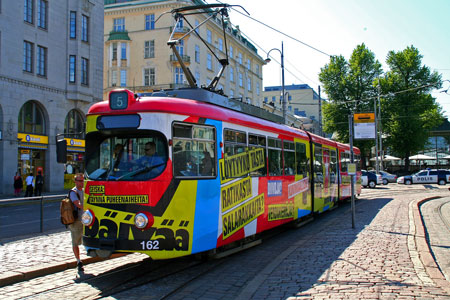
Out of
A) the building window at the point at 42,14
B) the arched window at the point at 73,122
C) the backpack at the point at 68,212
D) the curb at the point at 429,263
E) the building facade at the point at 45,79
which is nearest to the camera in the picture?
the curb at the point at 429,263

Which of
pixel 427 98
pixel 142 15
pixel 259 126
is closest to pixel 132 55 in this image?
pixel 142 15

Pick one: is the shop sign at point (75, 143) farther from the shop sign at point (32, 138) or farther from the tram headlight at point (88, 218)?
the tram headlight at point (88, 218)

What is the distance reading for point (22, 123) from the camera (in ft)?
95.2

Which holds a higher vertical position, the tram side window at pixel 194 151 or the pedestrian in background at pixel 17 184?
the tram side window at pixel 194 151

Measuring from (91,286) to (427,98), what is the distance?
52467 millimetres

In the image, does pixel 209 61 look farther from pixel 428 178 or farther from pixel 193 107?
pixel 193 107

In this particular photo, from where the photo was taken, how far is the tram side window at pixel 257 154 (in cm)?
966

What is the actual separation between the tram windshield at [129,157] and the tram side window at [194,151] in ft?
0.86

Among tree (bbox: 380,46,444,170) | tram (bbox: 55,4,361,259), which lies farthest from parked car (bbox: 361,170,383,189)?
tram (bbox: 55,4,361,259)

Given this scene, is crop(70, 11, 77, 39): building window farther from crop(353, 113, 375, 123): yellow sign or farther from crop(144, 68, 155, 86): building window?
crop(353, 113, 375, 123): yellow sign

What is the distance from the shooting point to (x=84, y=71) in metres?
33.9

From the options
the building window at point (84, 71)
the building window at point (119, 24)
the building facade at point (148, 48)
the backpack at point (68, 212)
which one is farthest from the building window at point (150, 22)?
the backpack at point (68, 212)

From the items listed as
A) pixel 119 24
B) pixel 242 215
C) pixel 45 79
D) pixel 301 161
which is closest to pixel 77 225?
pixel 242 215

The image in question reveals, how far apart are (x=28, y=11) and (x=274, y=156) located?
24.6m
